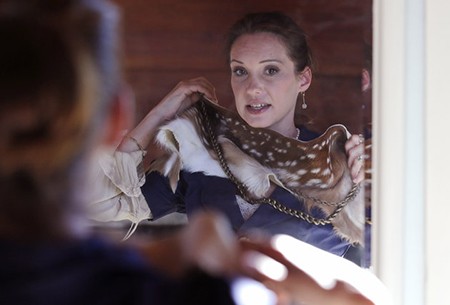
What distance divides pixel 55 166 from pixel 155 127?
1.30 meters

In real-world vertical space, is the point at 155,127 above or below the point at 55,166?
above

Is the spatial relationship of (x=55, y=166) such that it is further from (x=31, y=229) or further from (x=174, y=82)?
(x=174, y=82)

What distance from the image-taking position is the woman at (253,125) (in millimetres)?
1683

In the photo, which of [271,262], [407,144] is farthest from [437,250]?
[271,262]

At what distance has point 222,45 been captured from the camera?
169cm

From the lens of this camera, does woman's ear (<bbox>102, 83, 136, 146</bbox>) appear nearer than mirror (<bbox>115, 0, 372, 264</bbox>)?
Yes

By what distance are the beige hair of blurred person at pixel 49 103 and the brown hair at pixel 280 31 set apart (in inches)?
51.0

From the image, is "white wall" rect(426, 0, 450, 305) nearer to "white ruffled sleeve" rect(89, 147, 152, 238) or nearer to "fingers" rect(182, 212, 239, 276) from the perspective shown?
"white ruffled sleeve" rect(89, 147, 152, 238)

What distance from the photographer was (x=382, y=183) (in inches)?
66.1

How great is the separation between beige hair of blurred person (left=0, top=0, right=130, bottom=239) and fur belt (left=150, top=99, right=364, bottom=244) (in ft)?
4.20

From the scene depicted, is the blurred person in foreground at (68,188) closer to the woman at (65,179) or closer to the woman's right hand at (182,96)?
the woman at (65,179)

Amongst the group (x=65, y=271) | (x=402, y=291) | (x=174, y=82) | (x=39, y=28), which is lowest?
(x=402, y=291)

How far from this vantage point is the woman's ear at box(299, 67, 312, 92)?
5.54 ft

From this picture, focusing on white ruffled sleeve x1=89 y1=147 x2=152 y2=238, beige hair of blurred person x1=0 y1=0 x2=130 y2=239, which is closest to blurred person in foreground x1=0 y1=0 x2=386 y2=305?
beige hair of blurred person x1=0 y1=0 x2=130 y2=239
